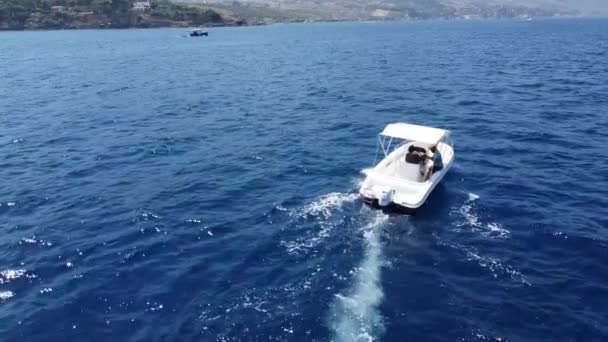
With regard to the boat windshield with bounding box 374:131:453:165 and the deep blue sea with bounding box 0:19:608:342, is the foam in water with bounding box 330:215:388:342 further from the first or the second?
the boat windshield with bounding box 374:131:453:165

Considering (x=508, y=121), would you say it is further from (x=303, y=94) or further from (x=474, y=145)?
(x=303, y=94)

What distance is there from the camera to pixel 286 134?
45781mm

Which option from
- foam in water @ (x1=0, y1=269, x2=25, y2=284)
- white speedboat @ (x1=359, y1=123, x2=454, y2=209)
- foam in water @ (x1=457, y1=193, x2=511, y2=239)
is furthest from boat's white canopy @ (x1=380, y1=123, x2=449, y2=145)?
foam in water @ (x1=0, y1=269, x2=25, y2=284)

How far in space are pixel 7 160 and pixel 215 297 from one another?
28.4 metres

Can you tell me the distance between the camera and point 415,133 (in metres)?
33.6

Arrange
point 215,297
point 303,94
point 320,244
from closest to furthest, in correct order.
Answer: point 215,297
point 320,244
point 303,94

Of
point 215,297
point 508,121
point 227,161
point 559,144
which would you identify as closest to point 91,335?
point 215,297

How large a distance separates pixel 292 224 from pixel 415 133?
40.9 feet

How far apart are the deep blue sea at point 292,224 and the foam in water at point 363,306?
0.28 ft

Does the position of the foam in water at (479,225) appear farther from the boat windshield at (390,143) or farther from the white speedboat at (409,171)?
the boat windshield at (390,143)

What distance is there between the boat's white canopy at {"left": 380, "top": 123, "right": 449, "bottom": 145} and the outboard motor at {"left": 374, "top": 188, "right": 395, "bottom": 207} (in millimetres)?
6150

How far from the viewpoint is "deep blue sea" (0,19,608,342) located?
63.7ft

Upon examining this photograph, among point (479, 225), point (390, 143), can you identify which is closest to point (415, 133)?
point (390, 143)

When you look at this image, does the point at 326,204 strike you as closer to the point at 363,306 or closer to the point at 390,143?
the point at 363,306
